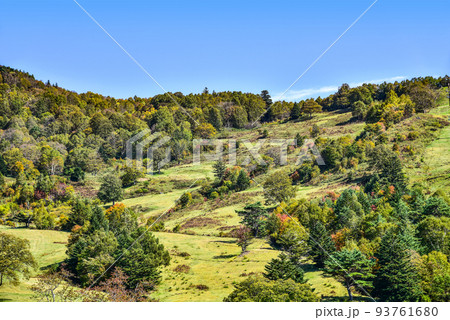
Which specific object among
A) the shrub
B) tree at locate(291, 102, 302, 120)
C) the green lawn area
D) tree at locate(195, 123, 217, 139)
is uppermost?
tree at locate(291, 102, 302, 120)

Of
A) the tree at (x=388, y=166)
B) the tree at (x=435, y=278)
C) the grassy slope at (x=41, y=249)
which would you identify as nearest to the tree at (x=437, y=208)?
the tree at (x=388, y=166)

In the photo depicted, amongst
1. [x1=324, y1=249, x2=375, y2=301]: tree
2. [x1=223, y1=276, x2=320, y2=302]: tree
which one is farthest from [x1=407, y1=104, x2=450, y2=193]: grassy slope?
[x1=223, y1=276, x2=320, y2=302]: tree

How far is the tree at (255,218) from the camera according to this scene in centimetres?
5175

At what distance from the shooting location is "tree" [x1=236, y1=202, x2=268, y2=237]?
5175cm

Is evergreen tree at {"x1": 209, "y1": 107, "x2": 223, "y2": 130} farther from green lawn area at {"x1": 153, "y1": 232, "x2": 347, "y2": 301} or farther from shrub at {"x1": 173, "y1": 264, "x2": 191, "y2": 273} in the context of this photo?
shrub at {"x1": 173, "y1": 264, "x2": 191, "y2": 273}

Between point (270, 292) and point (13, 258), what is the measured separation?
2326 cm

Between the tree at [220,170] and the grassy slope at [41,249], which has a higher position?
the tree at [220,170]

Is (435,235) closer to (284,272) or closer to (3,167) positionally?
(284,272)

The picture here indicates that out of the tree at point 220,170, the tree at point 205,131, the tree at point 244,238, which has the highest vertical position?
the tree at point 205,131

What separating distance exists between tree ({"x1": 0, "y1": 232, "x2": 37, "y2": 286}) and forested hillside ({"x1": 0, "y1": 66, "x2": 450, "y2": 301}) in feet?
0.49

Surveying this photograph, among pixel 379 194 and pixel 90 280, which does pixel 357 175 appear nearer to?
pixel 379 194

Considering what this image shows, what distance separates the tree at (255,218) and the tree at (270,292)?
90.3ft
